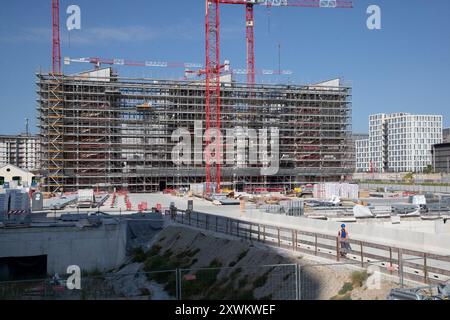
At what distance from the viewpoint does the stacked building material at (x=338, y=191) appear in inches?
2226

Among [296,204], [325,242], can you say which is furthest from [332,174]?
[325,242]

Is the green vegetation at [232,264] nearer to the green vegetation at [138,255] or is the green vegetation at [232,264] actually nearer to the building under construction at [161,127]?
the green vegetation at [138,255]

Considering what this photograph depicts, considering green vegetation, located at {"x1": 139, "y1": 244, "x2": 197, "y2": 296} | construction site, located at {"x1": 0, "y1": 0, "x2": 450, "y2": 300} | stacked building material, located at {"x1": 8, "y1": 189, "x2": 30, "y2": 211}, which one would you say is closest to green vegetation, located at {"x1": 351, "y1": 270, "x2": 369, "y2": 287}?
green vegetation, located at {"x1": 139, "y1": 244, "x2": 197, "y2": 296}

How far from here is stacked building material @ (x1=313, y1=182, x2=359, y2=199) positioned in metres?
56.5

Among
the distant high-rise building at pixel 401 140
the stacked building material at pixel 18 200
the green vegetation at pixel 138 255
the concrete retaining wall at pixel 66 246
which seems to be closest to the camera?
the concrete retaining wall at pixel 66 246

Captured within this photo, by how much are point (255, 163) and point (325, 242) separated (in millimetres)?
62969

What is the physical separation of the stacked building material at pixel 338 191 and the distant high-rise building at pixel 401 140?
329 ft

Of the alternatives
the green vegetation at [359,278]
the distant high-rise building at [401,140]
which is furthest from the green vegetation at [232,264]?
the distant high-rise building at [401,140]

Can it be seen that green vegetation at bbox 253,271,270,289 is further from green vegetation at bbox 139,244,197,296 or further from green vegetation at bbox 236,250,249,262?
green vegetation at bbox 139,244,197,296

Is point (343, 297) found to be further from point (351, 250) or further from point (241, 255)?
point (241, 255)

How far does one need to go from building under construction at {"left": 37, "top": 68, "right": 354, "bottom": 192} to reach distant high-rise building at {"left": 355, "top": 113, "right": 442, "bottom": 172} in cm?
7493

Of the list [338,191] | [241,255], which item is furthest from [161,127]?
[241,255]

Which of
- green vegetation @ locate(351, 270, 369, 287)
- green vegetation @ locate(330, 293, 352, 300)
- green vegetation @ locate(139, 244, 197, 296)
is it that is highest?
green vegetation @ locate(351, 270, 369, 287)

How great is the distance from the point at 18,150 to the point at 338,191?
126250 millimetres
